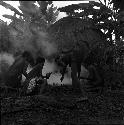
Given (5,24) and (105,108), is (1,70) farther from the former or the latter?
(105,108)

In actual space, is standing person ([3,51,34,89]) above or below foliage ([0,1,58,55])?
below

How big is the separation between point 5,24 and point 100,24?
4.21 meters

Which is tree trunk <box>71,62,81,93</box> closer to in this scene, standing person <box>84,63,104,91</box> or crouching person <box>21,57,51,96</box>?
crouching person <box>21,57,51,96</box>

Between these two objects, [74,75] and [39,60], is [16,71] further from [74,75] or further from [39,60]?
[74,75]

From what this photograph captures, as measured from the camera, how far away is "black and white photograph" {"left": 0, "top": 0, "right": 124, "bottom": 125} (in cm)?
588

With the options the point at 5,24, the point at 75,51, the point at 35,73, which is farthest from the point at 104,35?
the point at 5,24

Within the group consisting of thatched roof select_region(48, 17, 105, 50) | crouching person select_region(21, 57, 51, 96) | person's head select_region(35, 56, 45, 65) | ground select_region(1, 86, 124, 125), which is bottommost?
ground select_region(1, 86, 124, 125)

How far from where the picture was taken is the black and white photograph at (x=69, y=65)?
19.3 ft

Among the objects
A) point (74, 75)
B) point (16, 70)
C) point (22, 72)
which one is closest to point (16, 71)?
point (16, 70)

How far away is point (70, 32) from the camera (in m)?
7.56

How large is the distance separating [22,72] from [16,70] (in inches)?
14.9

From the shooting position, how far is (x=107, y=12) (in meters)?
8.55

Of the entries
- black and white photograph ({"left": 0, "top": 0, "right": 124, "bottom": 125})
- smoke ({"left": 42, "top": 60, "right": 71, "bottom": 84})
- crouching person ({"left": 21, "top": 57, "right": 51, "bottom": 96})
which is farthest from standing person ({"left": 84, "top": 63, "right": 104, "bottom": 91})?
crouching person ({"left": 21, "top": 57, "right": 51, "bottom": 96})

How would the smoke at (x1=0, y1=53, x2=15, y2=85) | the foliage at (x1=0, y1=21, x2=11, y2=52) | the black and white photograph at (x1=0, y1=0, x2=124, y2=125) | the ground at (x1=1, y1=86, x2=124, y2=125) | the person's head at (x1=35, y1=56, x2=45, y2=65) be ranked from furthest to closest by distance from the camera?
the foliage at (x1=0, y1=21, x2=11, y2=52) → the smoke at (x1=0, y1=53, x2=15, y2=85) → the person's head at (x1=35, y1=56, x2=45, y2=65) → the black and white photograph at (x1=0, y1=0, x2=124, y2=125) → the ground at (x1=1, y1=86, x2=124, y2=125)
